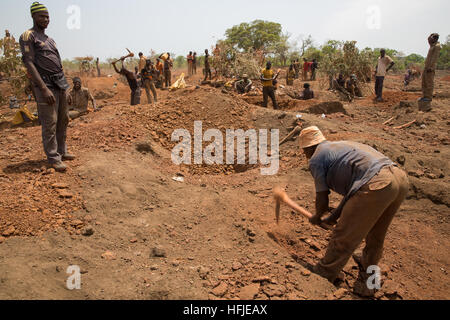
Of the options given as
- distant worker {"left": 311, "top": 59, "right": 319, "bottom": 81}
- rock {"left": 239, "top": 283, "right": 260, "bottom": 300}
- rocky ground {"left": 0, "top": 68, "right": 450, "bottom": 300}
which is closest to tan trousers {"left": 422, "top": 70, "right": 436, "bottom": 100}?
rocky ground {"left": 0, "top": 68, "right": 450, "bottom": 300}

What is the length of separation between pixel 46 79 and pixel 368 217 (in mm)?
3669

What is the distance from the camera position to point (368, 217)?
2328 millimetres

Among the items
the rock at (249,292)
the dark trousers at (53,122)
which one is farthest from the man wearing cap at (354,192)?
the dark trousers at (53,122)

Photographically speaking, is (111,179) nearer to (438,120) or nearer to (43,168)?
(43,168)

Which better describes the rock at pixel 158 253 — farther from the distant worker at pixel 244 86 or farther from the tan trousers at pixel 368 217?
the distant worker at pixel 244 86

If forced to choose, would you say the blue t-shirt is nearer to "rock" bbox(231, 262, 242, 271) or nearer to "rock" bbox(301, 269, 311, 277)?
"rock" bbox(301, 269, 311, 277)

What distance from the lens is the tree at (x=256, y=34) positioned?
97.5ft

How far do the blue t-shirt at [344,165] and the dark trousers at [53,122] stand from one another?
3.00 metres

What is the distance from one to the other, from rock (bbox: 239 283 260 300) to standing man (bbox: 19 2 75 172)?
269cm

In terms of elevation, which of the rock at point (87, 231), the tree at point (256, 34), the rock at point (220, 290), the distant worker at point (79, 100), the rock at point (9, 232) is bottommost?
the rock at point (220, 290)

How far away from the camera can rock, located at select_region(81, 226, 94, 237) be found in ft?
9.75

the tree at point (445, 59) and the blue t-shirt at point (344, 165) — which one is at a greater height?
the tree at point (445, 59)

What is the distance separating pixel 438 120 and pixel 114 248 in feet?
28.2
